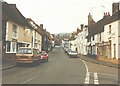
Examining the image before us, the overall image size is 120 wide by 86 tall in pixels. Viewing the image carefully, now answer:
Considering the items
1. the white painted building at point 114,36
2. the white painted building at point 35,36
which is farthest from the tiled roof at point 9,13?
the white painted building at point 35,36

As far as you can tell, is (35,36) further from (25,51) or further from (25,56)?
(25,56)

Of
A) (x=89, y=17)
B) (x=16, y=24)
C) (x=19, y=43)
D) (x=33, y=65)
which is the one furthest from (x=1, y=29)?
(x=89, y=17)

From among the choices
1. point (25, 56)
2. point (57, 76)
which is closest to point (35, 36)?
point (25, 56)

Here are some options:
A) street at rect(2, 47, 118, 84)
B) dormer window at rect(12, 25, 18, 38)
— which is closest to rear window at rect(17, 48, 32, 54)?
street at rect(2, 47, 118, 84)

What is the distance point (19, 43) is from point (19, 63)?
16229 millimetres

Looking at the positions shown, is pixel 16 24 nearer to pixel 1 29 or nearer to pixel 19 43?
pixel 19 43

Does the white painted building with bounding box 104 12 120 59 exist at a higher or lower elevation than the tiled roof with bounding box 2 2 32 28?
lower

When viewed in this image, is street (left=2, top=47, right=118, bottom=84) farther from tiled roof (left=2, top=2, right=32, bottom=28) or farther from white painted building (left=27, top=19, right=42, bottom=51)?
white painted building (left=27, top=19, right=42, bottom=51)

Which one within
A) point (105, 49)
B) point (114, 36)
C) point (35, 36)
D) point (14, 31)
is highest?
point (35, 36)

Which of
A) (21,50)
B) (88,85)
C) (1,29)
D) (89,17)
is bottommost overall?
(88,85)

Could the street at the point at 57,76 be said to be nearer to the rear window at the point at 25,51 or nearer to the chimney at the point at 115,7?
the rear window at the point at 25,51

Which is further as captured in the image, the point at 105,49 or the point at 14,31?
the point at 105,49

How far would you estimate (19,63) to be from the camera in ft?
97.6

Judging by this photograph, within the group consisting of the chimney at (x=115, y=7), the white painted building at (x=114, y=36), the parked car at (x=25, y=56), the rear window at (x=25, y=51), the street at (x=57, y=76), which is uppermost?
the chimney at (x=115, y=7)
